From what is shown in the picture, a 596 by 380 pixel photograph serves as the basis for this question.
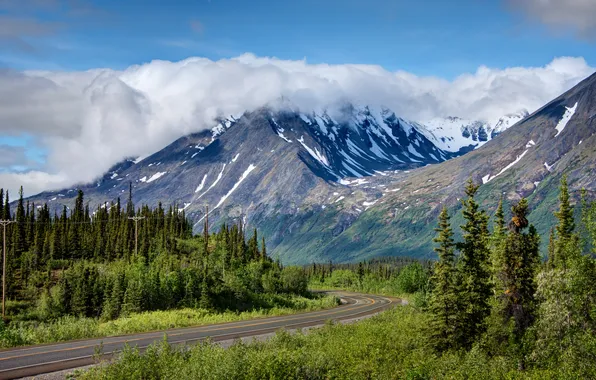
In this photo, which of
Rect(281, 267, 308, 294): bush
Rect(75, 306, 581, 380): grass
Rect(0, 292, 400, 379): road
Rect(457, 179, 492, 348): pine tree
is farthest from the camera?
Rect(281, 267, 308, 294): bush

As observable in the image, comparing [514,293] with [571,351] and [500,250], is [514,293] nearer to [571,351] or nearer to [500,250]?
[500,250]

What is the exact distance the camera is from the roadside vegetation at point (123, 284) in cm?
4375

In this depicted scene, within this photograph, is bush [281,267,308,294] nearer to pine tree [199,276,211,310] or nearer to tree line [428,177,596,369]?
pine tree [199,276,211,310]

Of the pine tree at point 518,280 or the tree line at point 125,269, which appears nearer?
the pine tree at point 518,280

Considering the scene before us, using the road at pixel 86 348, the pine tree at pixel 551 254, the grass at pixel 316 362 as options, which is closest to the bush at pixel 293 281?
the pine tree at pixel 551 254

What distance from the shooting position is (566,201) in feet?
171

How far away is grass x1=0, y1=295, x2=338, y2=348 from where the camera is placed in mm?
32287

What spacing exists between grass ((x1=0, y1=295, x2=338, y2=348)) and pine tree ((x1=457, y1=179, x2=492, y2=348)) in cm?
2073

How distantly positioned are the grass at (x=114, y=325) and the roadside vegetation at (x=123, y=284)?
0.06 m

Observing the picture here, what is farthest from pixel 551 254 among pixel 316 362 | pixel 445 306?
pixel 316 362

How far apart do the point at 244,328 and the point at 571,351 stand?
21740 millimetres

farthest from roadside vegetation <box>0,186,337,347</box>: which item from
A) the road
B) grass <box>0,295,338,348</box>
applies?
the road

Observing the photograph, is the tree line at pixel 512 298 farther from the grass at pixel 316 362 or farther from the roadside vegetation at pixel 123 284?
the roadside vegetation at pixel 123 284

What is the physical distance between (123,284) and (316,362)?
99.1ft
